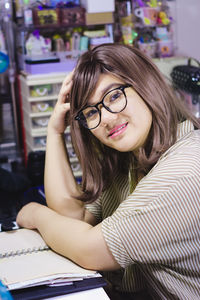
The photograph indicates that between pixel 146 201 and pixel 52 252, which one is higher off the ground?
pixel 146 201

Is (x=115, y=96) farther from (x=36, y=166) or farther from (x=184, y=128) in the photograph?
(x=36, y=166)

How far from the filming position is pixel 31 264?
1.14 meters

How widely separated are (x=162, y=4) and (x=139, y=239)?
247cm

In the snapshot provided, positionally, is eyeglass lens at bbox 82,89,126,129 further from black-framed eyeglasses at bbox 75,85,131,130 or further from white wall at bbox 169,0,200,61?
white wall at bbox 169,0,200,61

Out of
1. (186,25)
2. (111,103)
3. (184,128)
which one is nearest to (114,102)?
(111,103)

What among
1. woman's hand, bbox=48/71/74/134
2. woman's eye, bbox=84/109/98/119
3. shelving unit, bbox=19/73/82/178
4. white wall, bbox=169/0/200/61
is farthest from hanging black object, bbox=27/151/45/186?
woman's eye, bbox=84/109/98/119

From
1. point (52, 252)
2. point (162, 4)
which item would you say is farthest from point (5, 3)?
point (52, 252)

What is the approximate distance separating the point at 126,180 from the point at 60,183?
224 mm

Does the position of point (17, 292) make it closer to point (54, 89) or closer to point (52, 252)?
point (52, 252)

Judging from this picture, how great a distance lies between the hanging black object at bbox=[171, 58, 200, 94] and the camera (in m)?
2.64

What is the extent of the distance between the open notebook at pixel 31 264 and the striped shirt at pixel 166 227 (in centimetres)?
13

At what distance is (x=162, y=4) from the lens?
3166 mm

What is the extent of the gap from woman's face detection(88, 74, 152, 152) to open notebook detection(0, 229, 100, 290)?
0.37 m

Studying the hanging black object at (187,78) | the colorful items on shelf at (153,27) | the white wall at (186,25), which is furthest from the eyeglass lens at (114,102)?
the white wall at (186,25)
